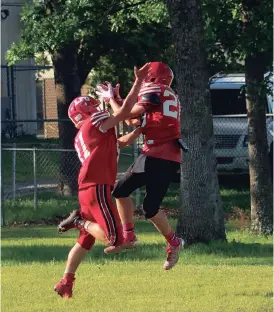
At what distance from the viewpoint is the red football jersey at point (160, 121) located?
851 centimetres

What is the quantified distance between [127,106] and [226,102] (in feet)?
45.2

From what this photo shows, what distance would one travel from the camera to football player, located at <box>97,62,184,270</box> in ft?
28.1

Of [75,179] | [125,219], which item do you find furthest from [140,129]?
[75,179]

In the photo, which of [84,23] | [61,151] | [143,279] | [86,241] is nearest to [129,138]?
[86,241]

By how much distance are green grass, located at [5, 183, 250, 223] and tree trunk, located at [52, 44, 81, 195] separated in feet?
1.45

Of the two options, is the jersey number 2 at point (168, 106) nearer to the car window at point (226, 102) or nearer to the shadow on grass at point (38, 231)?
the shadow on grass at point (38, 231)

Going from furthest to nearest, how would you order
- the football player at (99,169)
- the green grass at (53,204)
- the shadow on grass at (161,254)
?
the green grass at (53,204), the shadow on grass at (161,254), the football player at (99,169)

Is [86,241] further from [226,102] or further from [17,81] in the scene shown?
[17,81]

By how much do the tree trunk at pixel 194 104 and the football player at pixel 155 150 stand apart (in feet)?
12.4

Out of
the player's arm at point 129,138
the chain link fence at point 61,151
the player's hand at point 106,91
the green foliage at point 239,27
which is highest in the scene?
the green foliage at point 239,27

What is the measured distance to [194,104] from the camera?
12586mm

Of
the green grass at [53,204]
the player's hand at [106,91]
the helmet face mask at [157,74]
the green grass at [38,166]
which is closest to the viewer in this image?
the helmet face mask at [157,74]

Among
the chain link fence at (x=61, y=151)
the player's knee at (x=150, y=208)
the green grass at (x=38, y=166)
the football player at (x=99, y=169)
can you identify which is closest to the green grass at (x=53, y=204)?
the chain link fence at (x=61, y=151)

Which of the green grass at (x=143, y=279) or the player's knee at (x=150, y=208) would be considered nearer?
the green grass at (x=143, y=279)
